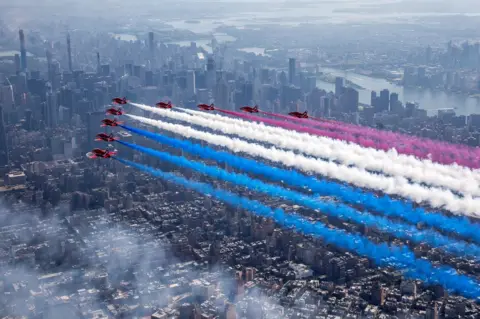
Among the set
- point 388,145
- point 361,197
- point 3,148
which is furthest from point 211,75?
point 361,197

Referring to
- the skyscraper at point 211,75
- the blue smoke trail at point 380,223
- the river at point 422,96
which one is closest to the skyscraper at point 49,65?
the skyscraper at point 211,75

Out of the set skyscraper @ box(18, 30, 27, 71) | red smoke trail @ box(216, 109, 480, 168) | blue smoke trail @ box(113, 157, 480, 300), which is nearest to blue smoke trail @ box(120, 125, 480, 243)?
blue smoke trail @ box(113, 157, 480, 300)

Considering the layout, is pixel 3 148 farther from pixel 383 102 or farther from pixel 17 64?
pixel 383 102

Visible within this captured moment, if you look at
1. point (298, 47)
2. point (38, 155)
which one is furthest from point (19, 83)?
point (298, 47)

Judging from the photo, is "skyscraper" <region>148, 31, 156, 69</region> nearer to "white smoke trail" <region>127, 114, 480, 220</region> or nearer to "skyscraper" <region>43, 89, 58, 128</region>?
"skyscraper" <region>43, 89, 58, 128</region>

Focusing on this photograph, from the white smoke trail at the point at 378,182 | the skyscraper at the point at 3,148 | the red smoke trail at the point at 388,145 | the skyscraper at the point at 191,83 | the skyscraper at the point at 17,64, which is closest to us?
the white smoke trail at the point at 378,182

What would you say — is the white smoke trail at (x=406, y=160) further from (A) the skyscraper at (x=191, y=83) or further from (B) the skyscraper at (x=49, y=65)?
(B) the skyscraper at (x=49, y=65)

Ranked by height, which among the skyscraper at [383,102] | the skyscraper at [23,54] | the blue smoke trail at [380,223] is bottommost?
the blue smoke trail at [380,223]
